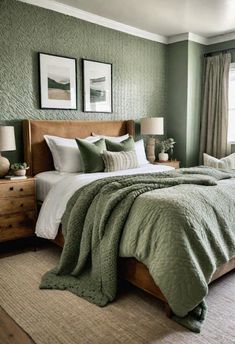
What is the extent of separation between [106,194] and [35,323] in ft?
3.43

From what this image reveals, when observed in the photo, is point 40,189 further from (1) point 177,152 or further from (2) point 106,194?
(1) point 177,152

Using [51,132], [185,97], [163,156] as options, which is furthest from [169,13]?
[51,132]

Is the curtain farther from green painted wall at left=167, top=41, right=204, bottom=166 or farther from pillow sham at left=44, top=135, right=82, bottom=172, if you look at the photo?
pillow sham at left=44, top=135, right=82, bottom=172

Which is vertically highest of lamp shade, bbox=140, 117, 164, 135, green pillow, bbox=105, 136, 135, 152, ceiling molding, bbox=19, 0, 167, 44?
ceiling molding, bbox=19, 0, 167, 44

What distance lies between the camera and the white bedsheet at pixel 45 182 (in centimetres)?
329

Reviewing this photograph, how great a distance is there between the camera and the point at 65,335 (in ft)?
6.37

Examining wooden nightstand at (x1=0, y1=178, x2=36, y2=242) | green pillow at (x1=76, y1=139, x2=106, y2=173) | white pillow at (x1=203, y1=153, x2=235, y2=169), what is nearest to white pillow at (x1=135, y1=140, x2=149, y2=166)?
green pillow at (x1=76, y1=139, x2=106, y2=173)

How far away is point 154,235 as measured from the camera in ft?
6.89

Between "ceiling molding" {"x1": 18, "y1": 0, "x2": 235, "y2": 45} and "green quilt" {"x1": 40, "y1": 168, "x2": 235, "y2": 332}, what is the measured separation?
237cm

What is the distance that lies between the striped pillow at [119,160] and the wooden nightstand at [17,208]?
83 cm

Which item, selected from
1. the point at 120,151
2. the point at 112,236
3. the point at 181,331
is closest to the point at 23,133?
the point at 120,151

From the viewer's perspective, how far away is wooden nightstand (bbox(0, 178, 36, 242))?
3.08m

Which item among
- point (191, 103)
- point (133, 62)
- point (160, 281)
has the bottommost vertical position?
point (160, 281)

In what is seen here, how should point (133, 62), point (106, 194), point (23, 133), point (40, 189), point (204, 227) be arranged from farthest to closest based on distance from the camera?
1. point (133, 62)
2. point (23, 133)
3. point (40, 189)
4. point (106, 194)
5. point (204, 227)
